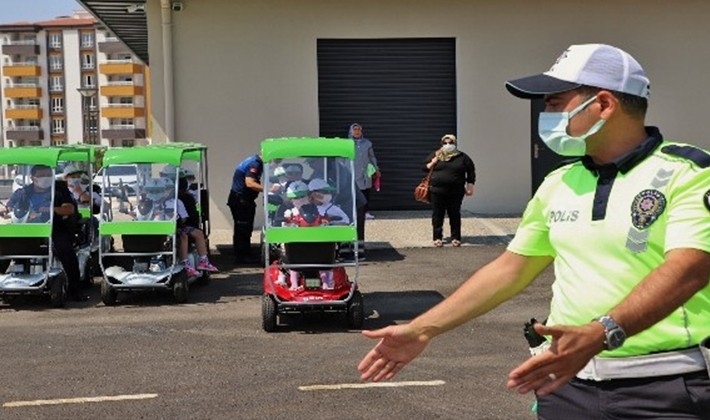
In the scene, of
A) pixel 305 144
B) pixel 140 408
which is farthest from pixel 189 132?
pixel 140 408

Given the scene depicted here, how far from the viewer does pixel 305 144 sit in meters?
10.9

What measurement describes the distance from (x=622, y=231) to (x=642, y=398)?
1.58 feet

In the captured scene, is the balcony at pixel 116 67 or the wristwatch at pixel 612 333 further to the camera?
the balcony at pixel 116 67

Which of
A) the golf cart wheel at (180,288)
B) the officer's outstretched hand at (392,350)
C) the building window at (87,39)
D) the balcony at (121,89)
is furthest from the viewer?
the building window at (87,39)

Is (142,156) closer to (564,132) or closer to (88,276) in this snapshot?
(88,276)

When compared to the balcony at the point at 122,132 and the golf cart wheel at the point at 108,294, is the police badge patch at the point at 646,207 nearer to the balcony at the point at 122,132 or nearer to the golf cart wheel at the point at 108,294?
Result: the golf cart wheel at the point at 108,294

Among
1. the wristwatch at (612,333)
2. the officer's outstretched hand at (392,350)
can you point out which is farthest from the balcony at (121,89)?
the wristwatch at (612,333)

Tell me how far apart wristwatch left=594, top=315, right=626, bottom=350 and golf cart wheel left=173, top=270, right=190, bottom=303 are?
961cm

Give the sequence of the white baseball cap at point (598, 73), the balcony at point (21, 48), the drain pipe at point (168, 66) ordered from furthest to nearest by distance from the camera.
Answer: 1. the balcony at point (21, 48)
2. the drain pipe at point (168, 66)
3. the white baseball cap at point (598, 73)

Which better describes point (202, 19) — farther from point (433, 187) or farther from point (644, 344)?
point (644, 344)

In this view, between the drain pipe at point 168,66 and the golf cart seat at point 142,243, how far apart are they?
6.60 meters

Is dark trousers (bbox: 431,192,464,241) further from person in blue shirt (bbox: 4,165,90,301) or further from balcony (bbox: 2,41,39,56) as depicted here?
balcony (bbox: 2,41,39,56)

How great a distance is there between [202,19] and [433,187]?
18.2 ft

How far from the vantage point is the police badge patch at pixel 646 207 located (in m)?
2.92
